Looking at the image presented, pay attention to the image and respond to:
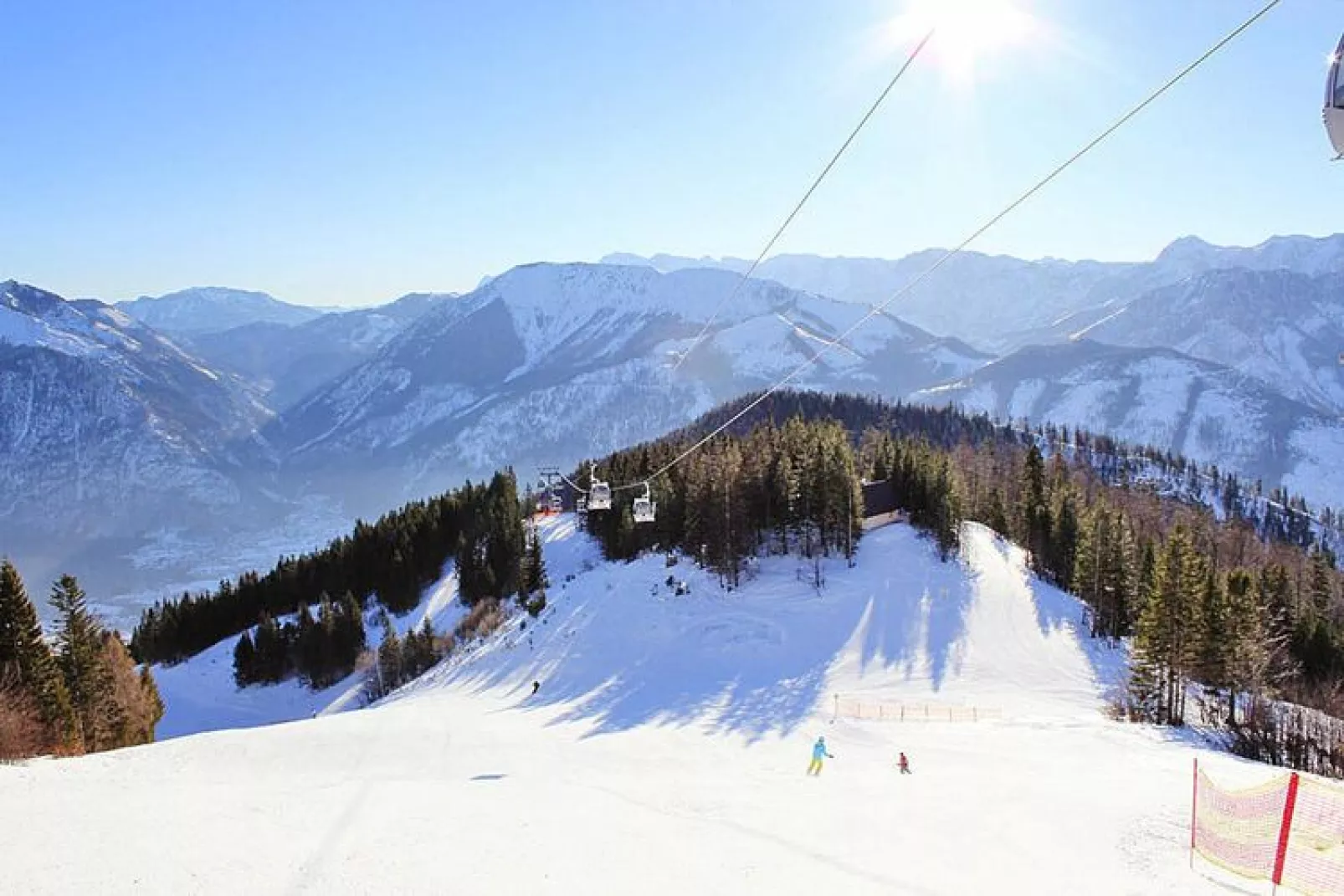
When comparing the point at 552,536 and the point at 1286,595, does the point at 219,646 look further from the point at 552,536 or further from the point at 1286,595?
the point at 1286,595

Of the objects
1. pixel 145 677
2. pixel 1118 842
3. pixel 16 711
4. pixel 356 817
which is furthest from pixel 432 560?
pixel 1118 842

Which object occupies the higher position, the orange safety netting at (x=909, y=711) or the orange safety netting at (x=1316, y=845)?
the orange safety netting at (x=1316, y=845)

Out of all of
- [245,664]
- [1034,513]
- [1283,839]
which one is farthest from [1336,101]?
[245,664]

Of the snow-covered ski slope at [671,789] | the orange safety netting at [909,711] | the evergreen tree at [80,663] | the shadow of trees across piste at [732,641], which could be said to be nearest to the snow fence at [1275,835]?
the snow-covered ski slope at [671,789]

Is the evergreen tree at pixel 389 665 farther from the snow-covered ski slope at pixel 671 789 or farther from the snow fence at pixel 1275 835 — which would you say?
the snow fence at pixel 1275 835

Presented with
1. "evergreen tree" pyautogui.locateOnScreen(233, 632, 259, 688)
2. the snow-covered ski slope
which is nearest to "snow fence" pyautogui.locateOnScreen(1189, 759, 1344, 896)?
the snow-covered ski slope

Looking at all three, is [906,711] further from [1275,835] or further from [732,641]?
[1275,835]
